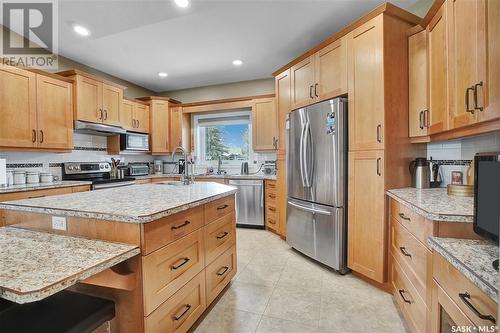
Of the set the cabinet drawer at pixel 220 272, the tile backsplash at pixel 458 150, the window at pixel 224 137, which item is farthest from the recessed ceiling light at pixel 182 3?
the tile backsplash at pixel 458 150

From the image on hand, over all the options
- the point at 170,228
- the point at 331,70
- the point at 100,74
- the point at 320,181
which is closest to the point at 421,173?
the point at 320,181

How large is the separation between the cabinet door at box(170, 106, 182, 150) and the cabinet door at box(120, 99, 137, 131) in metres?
0.75

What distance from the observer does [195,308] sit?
1.64m

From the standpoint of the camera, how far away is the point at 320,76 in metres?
2.68

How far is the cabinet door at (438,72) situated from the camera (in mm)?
1700

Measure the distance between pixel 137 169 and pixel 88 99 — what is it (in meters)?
1.48

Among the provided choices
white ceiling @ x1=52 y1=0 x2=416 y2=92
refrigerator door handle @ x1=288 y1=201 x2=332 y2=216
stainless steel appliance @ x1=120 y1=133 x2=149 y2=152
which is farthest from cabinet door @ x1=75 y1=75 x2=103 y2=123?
refrigerator door handle @ x1=288 y1=201 x2=332 y2=216

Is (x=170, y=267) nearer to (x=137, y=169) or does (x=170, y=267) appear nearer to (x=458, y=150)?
(x=458, y=150)

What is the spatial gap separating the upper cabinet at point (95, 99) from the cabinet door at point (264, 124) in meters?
2.28

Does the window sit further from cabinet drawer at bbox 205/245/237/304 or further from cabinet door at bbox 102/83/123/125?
cabinet drawer at bbox 205/245/237/304

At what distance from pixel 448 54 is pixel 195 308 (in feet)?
7.89

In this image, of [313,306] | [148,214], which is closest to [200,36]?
[148,214]

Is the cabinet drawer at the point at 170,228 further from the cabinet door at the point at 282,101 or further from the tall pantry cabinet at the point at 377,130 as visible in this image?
the cabinet door at the point at 282,101

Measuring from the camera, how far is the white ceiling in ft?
8.14
